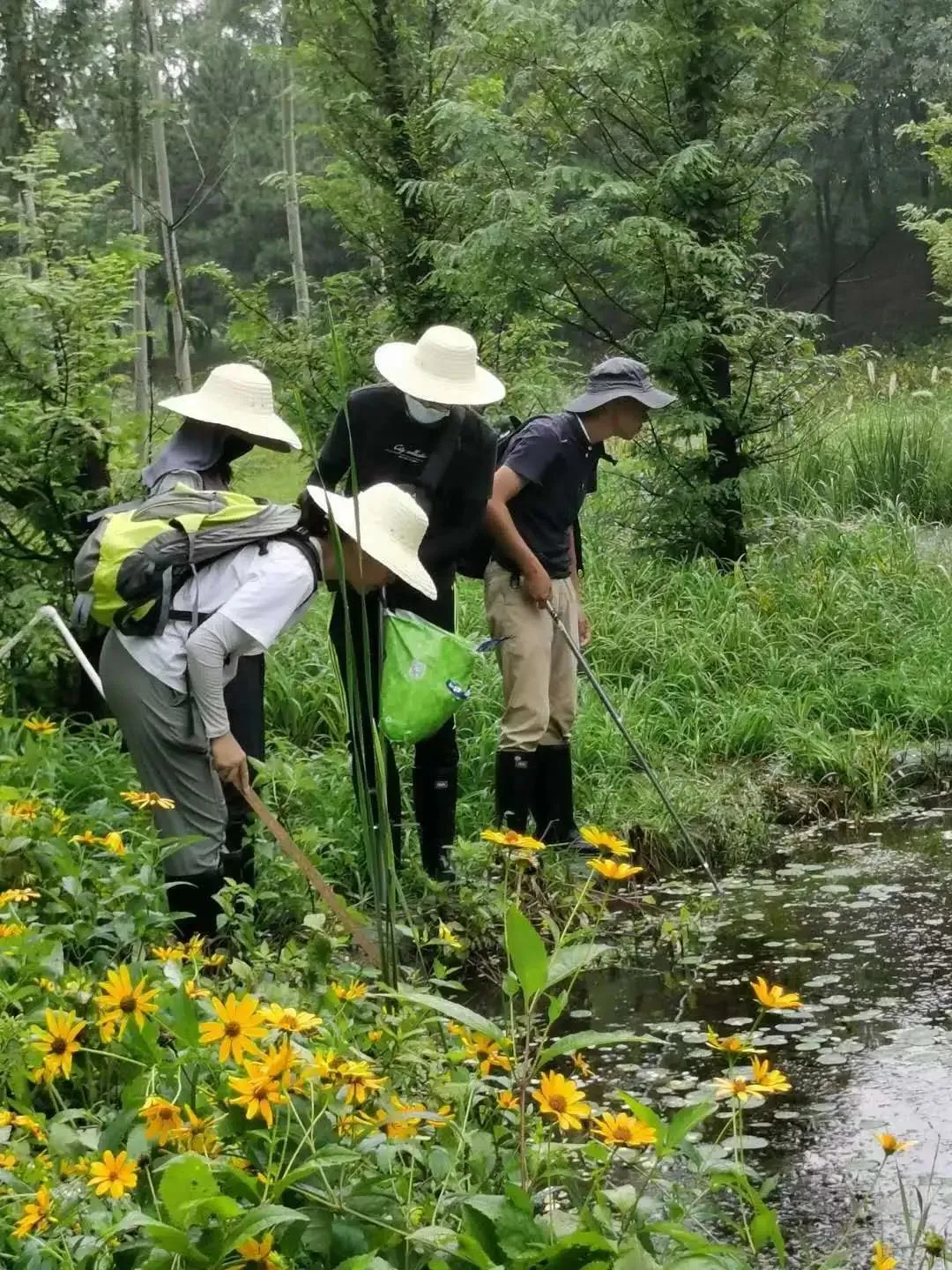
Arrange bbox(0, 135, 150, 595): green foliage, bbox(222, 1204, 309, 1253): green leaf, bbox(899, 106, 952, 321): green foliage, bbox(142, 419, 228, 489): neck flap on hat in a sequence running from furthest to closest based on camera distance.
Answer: bbox(899, 106, 952, 321): green foliage < bbox(0, 135, 150, 595): green foliage < bbox(142, 419, 228, 489): neck flap on hat < bbox(222, 1204, 309, 1253): green leaf

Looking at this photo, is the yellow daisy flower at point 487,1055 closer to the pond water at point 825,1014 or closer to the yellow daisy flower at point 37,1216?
the yellow daisy flower at point 37,1216

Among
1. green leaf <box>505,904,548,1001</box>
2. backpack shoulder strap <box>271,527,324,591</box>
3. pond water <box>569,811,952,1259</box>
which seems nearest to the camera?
green leaf <box>505,904,548,1001</box>

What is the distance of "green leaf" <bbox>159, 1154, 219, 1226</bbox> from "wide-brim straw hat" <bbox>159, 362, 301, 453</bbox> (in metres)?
2.48

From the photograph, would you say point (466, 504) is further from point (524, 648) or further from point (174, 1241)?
point (174, 1241)

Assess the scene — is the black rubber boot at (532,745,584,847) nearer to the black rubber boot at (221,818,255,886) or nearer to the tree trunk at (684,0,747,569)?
the black rubber boot at (221,818,255,886)

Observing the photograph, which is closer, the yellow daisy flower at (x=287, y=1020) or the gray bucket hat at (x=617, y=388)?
the yellow daisy flower at (x=287, y=1020)

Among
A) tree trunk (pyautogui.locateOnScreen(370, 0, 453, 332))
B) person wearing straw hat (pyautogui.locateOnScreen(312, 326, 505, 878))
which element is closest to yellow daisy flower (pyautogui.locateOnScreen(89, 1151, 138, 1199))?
person wearing straw hat (pyautogui.locateOnScreen(312, 326, 505, 878))

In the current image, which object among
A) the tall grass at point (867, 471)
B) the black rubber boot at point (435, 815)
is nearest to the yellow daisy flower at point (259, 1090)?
the black rubber boot at point (435, 815)

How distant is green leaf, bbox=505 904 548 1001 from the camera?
6.45 feet

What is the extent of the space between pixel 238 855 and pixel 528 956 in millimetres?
2008

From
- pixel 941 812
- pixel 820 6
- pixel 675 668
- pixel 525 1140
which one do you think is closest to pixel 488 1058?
pixel 525 1140

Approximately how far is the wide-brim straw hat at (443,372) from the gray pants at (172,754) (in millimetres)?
1262

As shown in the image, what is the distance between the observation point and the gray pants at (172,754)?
3.48 metres

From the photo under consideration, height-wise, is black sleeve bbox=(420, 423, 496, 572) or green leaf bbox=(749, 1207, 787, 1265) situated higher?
black sleeve bbox=(420, 423, 496, 572)
